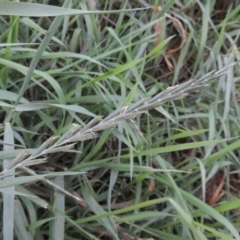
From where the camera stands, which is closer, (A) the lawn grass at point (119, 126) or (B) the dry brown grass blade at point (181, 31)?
(A) the lawn grass at point (119, 126)

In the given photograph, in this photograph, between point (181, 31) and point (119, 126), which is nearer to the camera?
point (119, 126)

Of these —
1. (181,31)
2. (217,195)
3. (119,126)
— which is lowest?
(217,195)

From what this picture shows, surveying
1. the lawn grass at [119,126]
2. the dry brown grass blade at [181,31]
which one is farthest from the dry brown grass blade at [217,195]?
the dry brown grass blade at [181,31]

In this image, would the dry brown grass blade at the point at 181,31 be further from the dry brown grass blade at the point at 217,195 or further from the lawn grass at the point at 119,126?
the dry brown grass blade at the point at 217,195

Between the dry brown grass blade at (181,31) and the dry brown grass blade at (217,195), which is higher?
the dry brown grass blade at (181,31)

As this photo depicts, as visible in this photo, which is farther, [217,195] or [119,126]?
[217,195]

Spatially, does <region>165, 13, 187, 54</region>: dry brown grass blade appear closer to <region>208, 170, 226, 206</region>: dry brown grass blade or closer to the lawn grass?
the lawn grass

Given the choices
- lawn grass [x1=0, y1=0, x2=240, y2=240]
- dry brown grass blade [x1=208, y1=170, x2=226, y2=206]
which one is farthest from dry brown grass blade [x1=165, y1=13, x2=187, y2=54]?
dry brown grass blade [x1=208, y1=170, x2=226, y2=206]

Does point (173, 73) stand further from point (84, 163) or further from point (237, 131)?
point (84, 163)

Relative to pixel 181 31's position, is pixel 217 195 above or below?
below
